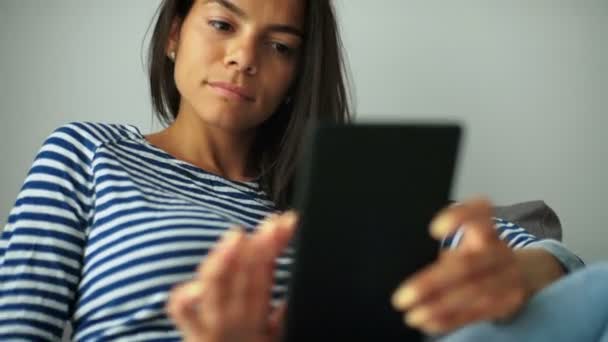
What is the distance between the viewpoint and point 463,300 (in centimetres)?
35

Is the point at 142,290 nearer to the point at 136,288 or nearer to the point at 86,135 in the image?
the point at 136,288

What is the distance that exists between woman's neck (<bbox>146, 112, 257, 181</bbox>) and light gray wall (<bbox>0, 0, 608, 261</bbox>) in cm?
32

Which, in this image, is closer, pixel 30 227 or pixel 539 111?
pixel 30 227

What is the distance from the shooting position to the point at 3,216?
40.4 inches

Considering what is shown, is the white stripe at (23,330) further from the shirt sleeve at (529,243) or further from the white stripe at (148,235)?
the shirt sleeve at (529,243)

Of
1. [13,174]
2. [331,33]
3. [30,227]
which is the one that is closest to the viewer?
[30,227]

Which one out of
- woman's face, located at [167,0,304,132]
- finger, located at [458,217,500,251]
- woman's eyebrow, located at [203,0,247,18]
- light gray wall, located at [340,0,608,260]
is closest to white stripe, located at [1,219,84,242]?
woman's face, located at [167,0,304,132]

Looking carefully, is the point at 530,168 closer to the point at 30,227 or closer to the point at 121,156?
the point at 121,156

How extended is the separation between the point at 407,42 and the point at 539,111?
0.96 feet

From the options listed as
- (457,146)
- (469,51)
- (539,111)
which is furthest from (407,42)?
(457,146)

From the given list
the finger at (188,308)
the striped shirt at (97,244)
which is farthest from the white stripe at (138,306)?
the finger at (188,308)

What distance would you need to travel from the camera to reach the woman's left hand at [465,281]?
333mm

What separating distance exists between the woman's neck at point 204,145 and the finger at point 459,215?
0.43m

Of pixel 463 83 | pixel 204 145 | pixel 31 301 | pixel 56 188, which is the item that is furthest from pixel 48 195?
pixel 463 83
